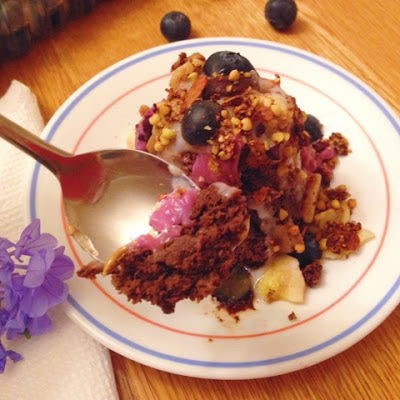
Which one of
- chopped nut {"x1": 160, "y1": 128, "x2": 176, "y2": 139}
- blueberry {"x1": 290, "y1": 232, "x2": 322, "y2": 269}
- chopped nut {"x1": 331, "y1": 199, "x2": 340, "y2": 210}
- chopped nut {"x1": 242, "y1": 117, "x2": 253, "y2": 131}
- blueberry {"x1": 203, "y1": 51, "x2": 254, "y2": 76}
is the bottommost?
blueberry {"x1": 290, "y1": 232, "x2": 322, "y2": 269}

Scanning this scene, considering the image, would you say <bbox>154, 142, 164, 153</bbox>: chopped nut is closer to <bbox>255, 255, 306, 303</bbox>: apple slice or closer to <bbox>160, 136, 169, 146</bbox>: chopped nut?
<bbox>160, 136, 169, 146</bbox>: chopped nut

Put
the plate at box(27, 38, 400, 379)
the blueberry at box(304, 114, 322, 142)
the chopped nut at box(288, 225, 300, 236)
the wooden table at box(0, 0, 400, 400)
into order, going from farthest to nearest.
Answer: the wooden table at box(0, 0, 400, 400), the blueberry at box(304, 114, 322, 142), the chopped nut at box(288, 225, 300, 236), the plate at box(27, 38, 400, 379)

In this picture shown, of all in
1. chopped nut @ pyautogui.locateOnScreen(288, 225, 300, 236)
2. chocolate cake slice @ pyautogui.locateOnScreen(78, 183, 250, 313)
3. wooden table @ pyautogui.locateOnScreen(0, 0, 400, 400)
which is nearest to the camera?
chocolate cake slice @ pyautogui.locateOnScreen(78, 183, 250, 313)

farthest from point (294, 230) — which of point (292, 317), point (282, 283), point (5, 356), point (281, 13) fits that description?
point (281, 13)

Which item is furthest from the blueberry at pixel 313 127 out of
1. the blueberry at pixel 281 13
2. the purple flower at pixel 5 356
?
the purple flower at pixel 5 356

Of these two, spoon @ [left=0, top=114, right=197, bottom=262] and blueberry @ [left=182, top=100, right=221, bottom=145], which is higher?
blueberry @ [left=182, top=100, right=221, bottom=145]

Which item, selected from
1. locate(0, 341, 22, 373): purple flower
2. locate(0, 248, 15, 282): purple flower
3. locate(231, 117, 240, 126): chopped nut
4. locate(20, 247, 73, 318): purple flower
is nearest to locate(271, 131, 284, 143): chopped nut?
locate(231, 117, 240, 126): chopped nut

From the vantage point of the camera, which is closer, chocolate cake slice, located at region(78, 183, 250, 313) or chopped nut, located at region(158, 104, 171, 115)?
chocolate cake slice, located at region(78, 183, 250, 313)
